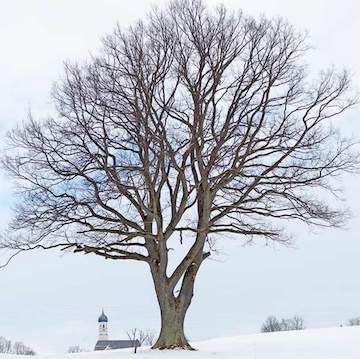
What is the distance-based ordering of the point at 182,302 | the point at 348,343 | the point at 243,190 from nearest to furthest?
the point at 348,343
the point at 182,302
the point at 243,190

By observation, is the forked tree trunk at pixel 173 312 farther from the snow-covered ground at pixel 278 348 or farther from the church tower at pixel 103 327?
the church tower at pixel 103 327

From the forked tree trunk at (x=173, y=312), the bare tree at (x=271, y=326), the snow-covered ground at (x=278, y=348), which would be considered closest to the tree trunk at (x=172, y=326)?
the forked tree trunk at (x=173, y=312)

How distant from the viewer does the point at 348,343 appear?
1590 centimetres

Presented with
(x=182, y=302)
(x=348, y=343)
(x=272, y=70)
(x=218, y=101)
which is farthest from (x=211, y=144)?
(x=348, y=343)

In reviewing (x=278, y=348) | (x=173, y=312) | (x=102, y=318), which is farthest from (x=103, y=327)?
(x=278, y=348)

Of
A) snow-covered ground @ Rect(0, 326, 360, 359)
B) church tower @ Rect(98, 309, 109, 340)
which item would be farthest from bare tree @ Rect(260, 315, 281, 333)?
snow-covered ground @ Rect(0, 326, 360, 359)

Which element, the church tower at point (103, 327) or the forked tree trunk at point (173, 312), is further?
the church tower at point (103, 327)

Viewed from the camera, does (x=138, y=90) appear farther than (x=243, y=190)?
No

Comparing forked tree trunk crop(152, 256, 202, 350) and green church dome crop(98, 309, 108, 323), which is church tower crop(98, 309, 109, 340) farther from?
forked tree trunk crop(152, 256, 202, 350)

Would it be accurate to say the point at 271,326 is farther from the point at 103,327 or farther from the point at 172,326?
the point at 172,326

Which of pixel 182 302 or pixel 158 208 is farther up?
pixel 158 208

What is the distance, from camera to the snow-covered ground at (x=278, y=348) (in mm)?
13500

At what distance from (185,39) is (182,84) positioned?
50.3 inches

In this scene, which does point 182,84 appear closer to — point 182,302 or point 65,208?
point 65,208
